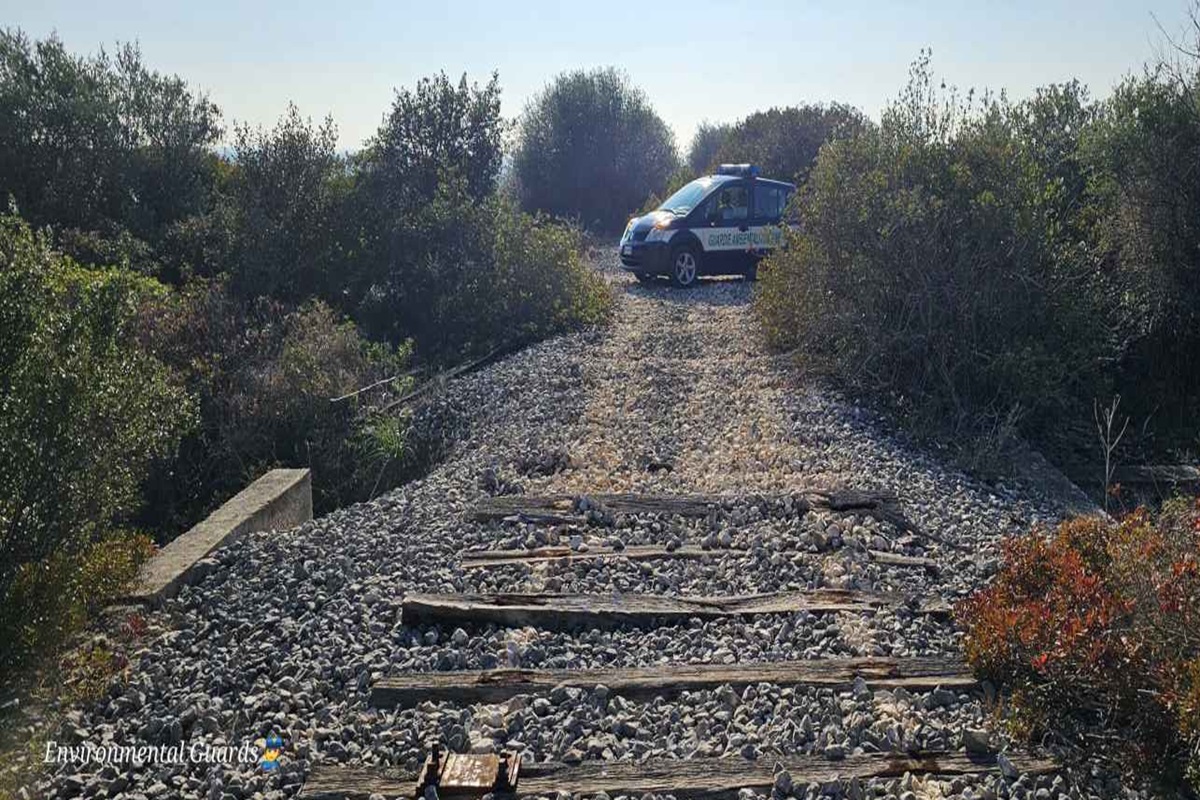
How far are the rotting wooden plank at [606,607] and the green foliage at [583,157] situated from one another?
25372 mm

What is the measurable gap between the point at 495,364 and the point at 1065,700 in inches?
363

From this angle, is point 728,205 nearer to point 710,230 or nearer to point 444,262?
point 710,230

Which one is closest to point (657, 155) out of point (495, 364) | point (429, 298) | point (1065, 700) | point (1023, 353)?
point (429, 298)

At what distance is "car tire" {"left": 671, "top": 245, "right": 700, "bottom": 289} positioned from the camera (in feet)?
59.6

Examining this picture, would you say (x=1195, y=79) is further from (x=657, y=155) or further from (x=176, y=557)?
(x=657, y=155)

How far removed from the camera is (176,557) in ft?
19.9

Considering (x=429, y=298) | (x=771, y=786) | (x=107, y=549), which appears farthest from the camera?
(x=429, y=298)

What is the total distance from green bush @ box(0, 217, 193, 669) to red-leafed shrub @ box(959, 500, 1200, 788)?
4.27m

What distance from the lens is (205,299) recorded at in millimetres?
12711

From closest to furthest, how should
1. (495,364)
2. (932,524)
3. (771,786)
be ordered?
(771,786) → (932,524) → (495,364)

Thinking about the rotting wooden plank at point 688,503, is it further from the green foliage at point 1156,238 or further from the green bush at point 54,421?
the green foliage at point 1156,238

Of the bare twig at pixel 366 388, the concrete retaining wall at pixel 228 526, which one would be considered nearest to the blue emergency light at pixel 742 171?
the bare twig at pixel 366 388

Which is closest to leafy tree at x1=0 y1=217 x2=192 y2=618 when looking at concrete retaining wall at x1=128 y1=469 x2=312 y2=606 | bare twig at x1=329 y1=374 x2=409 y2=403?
concrete retaining wall at x1=128 y1=469 x2=312 y2=606

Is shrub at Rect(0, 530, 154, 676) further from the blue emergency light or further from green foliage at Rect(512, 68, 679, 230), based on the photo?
green foliage at Rect(512, 68, 679, 230)
